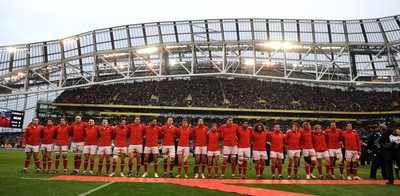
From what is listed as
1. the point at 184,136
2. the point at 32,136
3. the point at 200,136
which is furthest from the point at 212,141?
the point at 32,136

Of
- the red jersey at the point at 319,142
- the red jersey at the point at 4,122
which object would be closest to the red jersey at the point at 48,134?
the red jersey at the point at 319,142

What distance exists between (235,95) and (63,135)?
112ft

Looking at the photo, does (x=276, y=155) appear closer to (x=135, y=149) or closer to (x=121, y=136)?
(x=135, y=149)

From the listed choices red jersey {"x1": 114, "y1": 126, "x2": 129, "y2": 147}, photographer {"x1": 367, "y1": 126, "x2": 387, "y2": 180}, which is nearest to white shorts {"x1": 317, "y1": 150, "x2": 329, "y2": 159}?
photographer {"x1": 367, "y1": 126, "x2": 387, "y2": 180}

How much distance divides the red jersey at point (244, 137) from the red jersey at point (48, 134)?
23.9 ft

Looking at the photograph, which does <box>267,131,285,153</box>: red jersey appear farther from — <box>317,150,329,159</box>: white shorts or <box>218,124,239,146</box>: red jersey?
<box>317,150,329,159</box>: white shorts

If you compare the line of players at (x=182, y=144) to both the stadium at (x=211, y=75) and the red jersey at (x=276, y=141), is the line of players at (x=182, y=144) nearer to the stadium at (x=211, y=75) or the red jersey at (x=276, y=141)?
the red jersey at (x=276, y=141)

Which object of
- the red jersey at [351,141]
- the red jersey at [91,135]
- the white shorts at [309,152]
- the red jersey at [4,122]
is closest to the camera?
the red jersey at [91,135]

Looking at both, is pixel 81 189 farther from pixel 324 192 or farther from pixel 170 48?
pixel 170 48

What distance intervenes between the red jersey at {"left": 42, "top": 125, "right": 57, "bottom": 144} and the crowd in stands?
1160 inches

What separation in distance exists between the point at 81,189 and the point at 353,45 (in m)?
27.5

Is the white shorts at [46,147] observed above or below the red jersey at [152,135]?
below

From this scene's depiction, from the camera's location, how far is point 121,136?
34.2 feet

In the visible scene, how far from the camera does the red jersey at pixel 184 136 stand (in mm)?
10398
